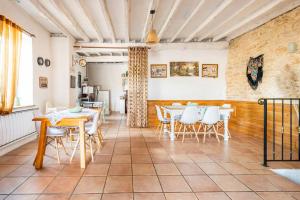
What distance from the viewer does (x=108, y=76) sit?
45.9 feet

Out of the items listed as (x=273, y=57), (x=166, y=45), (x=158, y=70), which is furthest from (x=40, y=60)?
(x=273, y=57)

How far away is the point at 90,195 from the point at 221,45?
271 inches

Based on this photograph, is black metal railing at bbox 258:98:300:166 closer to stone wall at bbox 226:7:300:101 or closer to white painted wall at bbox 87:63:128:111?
stone wall at bbox 226:7:300:101

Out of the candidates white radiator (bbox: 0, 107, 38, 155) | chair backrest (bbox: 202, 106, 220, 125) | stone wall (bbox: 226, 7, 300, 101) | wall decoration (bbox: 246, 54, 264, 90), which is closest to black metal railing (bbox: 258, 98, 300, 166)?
stone wall (bbox: 226, 7, 300, 101)

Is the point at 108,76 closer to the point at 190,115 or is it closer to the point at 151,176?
the point at 190,115

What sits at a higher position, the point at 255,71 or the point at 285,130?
the point at 255,71

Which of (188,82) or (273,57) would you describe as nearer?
(273,57)

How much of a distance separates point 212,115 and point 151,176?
290 centimetres

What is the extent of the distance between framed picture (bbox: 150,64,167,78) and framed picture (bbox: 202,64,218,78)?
1381mm

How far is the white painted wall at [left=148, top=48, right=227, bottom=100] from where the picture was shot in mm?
8477

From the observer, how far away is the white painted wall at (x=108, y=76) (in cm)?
1388

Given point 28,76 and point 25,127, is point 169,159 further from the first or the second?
point 28,76

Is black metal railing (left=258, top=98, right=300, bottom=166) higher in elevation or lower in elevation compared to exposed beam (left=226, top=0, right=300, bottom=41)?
lower

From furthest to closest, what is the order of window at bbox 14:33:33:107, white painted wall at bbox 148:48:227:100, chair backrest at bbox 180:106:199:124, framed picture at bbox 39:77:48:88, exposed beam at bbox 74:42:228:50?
white painted wall at bbox 148:48:227:100 < exposed beam at bbox 74:42:228:50 < framed picture at bbox 39:77:48:88 < window at bbox 14:33:33:107 < chair backrest at bbox 180:106:199:124
